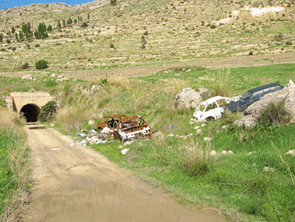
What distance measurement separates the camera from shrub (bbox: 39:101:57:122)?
32.8m

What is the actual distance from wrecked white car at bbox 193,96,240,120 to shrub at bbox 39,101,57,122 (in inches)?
1062

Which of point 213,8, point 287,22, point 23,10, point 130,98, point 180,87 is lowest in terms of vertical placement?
point 130,98

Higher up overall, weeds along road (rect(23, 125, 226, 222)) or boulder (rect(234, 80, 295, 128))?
boulder (rect(234, 80, 295, 128))


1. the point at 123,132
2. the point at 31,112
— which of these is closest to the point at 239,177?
the point at 123,132

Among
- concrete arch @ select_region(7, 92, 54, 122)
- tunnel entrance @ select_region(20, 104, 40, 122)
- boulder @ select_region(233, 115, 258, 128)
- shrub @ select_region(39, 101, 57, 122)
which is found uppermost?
boulder @ select_region(233, 115, 258, 128)

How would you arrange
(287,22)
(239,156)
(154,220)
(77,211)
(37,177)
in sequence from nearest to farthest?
(154,220)
(77,211)
(239,156)
(37,177)
(287,22)

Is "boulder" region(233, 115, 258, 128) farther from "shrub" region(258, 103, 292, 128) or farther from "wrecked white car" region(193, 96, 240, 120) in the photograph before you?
"wrecked white car" region(193, 96, 240, 120)

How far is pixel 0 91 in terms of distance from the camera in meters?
31.6

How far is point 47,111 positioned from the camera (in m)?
33.2

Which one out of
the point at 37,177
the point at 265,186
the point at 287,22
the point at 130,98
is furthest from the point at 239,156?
the point at 287,22

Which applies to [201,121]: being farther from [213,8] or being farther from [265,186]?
[213,8]

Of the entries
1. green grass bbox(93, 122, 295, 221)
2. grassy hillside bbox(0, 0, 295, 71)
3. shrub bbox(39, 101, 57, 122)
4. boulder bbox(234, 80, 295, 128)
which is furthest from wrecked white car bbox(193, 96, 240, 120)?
grassy hillside bbox(0, 0, 295, 71)

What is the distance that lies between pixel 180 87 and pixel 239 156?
1081 cm

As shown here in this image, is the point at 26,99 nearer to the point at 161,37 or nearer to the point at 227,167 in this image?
the point at 227,167
